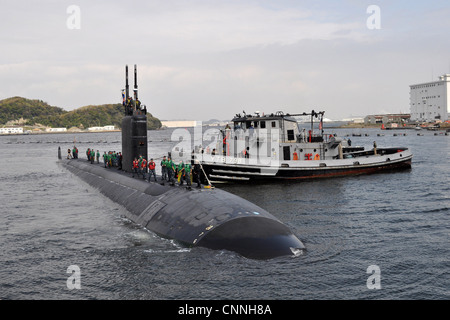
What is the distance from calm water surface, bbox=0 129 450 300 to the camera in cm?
1406

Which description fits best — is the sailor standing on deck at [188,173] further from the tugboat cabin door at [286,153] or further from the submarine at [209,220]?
the tugboat cabin door at [286,153]

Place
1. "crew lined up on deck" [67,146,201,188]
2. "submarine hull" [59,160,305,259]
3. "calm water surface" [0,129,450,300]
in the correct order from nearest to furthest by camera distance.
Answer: "calm water surface" [0,129,450,300]
"submarine hull" [59,160,305,259]
"crew lined up on deck" [67,146,201,188]

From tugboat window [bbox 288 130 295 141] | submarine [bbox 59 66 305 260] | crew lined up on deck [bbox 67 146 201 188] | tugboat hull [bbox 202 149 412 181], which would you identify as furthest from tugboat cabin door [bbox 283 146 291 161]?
submarine [bbox 59 66 305 260]

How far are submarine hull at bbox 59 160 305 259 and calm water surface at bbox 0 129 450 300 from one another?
1.41ft

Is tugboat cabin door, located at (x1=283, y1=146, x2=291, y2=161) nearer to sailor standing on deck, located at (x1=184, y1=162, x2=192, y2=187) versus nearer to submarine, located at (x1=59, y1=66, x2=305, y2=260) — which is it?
submarine, located at (x1=59, y1=66, x2=305, y2=260)

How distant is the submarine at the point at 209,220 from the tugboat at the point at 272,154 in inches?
581

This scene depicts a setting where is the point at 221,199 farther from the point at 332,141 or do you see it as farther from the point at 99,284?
the point at 332,141

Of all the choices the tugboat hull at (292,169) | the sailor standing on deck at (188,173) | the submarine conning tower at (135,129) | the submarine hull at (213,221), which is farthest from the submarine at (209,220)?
the tugboat hull at (292,169)

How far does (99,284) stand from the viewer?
14.7 metres

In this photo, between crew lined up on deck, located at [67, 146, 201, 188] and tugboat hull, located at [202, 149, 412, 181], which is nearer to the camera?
crew lined up on deck, located at [67, 146, 201, 188]

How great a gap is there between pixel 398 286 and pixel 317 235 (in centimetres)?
680

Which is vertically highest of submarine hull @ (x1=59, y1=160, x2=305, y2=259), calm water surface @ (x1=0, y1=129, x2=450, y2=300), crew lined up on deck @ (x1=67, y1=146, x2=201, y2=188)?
crew lined up on deck @ (x1=67, y1=146, x2=201, y2=188)

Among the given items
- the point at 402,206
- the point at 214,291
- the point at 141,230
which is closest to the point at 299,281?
the point at 214,291

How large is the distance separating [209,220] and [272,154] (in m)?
25.8
